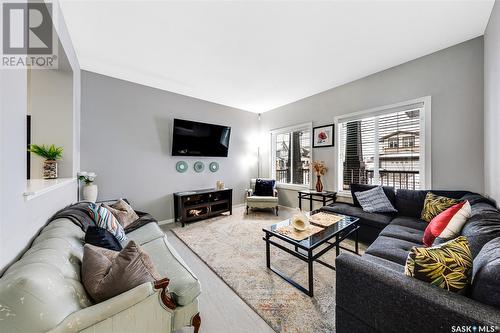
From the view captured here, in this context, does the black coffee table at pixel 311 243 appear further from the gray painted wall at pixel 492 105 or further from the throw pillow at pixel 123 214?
the throw pillow at pixel 123 214

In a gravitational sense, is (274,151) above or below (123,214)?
above

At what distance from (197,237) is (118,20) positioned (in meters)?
2.99

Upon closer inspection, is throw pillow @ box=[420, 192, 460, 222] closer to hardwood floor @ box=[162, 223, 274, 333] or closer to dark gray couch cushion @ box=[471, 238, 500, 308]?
dark gray couch cushion @ box=[471, 238, 500, 308]

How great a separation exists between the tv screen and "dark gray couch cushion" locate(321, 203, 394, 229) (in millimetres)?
2722

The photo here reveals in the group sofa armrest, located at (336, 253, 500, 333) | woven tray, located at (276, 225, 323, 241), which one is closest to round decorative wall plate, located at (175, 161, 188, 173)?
woven tray, located at (276, 225, 323, 241)

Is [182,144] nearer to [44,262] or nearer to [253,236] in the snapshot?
[253,236]

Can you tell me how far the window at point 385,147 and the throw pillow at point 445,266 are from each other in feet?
7.49

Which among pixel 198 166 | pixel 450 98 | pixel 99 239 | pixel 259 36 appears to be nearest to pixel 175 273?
pixel 99 239

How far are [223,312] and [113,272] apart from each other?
100 cm

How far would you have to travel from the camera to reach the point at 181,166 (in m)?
3.94

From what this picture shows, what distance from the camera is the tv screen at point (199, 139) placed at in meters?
3.75

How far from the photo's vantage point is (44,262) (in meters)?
0.85

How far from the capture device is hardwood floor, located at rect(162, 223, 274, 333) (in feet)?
4.50

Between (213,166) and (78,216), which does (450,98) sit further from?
(78,216)
